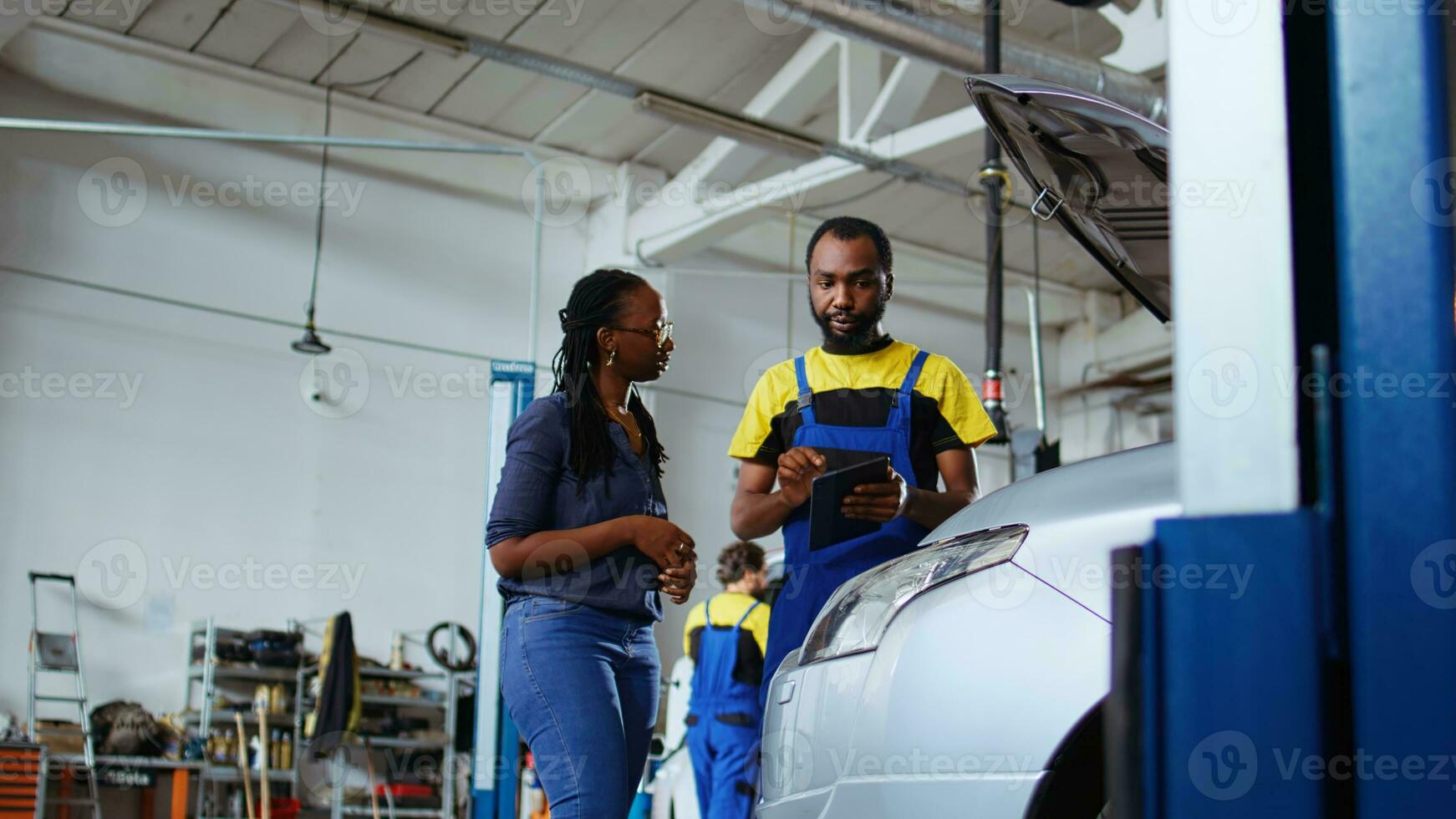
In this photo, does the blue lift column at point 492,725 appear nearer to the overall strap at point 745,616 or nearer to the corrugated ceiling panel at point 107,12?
the overall strap at point 745,616

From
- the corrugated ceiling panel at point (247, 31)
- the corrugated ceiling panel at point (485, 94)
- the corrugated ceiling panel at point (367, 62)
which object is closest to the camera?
the corrugated ceiling panel at point (247, 31)

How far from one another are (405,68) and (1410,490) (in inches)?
382

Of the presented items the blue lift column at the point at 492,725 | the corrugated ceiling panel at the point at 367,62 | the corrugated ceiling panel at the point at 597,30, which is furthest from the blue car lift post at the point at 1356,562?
the corrugated ceiling panel at the point at 367,62

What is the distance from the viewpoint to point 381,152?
10.4 m

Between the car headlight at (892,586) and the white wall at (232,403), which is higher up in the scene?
the white wall at (232,403)

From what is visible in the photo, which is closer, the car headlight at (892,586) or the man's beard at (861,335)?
the car headlight at (892,586)

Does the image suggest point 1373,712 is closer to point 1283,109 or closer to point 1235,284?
point 1235,284

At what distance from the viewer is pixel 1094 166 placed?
2109mm

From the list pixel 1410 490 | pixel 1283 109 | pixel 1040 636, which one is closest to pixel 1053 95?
pixel 1040 636

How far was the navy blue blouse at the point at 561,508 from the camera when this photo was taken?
229 centimetres

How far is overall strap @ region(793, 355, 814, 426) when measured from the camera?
2.94 meters

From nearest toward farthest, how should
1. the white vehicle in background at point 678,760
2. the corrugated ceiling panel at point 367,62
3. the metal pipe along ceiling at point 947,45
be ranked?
the metal pipe along ceiling at point 947,45 → the white vehicle in background at point 678,760 → the corrugated ceiling panel at point 367,62

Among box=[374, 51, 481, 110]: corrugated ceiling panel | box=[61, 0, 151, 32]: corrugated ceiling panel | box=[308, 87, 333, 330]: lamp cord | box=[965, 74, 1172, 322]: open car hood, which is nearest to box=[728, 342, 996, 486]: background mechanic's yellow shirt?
box=[965, 74, 1172, 322]: open car hood

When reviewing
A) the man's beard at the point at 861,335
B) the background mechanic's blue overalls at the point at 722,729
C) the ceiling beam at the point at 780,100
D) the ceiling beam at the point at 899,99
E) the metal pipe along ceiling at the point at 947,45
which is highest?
the ceiling beam at the point at 780,100
